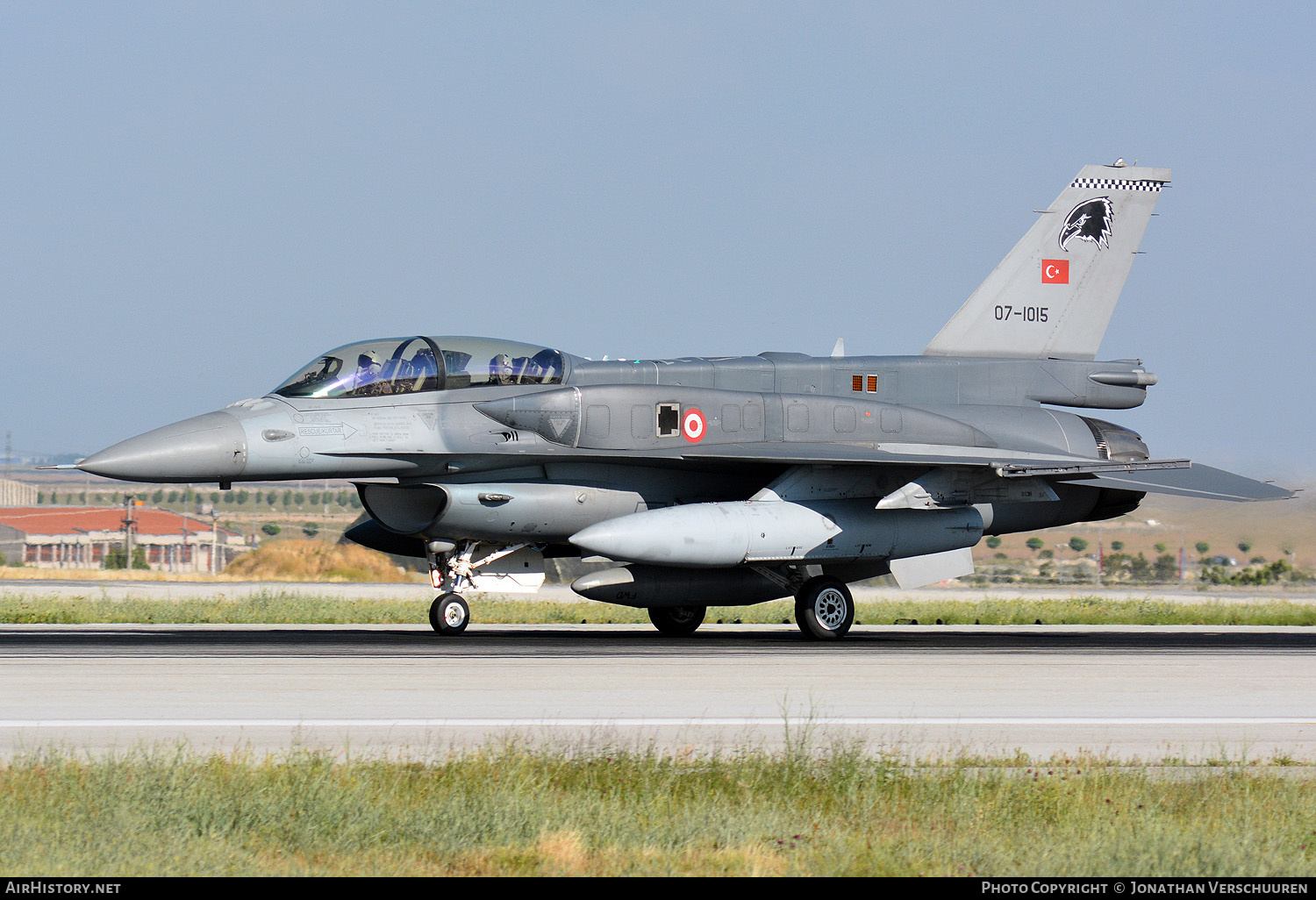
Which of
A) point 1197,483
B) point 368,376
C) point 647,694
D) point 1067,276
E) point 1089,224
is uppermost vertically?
point 1089,224

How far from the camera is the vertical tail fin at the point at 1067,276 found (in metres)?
20.1

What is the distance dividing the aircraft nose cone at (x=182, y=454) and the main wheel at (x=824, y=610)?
22.5ft

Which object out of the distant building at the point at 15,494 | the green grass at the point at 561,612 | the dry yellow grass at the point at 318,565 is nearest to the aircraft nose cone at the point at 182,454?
the green grass at the point at 561,612

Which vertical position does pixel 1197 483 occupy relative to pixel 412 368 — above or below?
below

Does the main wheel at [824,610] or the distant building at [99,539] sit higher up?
the distant building at [99,539]

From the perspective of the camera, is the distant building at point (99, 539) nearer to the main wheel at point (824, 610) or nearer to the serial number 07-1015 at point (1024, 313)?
the serial number 07-1015 at point (1024, 313)

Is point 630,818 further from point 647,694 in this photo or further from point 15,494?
point 15,494

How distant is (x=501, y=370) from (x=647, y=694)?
712cm

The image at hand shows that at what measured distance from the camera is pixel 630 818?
5.89 metres

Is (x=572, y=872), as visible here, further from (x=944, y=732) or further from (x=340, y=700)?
(x=340, y=700)

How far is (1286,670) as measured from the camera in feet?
44.2

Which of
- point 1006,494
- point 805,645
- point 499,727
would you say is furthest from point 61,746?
point 1006,494

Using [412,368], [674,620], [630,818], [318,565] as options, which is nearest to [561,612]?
[674,620]

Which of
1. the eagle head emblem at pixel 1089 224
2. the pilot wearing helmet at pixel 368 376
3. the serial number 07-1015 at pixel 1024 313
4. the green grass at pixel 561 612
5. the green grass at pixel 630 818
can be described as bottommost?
the green grass at pixel 630 818
